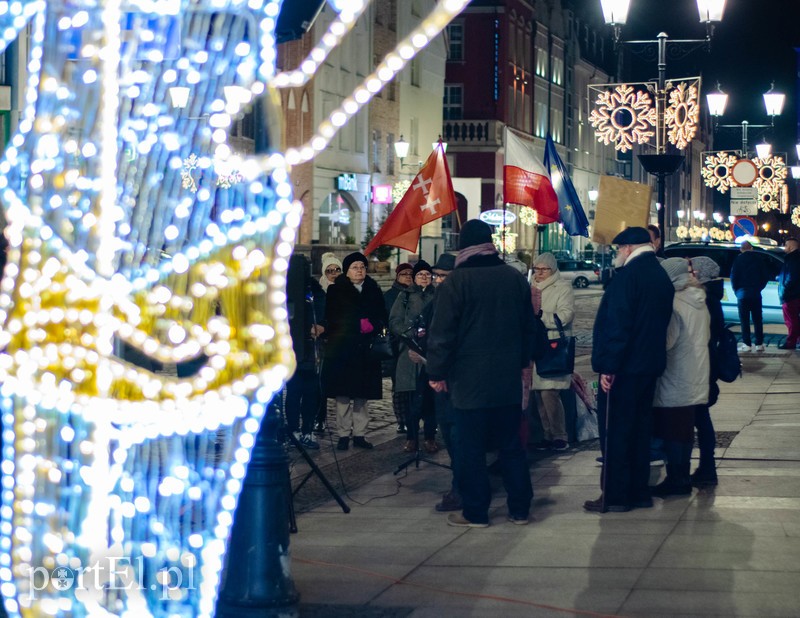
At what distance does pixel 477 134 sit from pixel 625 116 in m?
44.8

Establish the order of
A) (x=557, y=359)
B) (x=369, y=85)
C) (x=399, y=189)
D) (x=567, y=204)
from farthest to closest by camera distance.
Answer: (x=399, y=189) → (x=567, y=204) → (x=557, y=359) → (x=369, y=85)

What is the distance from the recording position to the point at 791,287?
2161 cm

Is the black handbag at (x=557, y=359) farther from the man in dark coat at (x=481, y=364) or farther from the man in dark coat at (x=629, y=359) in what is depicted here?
the man in dark coat at (x=481, y=364)

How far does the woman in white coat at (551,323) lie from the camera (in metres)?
11.5

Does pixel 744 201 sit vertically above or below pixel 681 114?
below

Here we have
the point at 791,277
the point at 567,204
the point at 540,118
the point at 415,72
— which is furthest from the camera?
the point at 540,118

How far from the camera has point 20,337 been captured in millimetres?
4871

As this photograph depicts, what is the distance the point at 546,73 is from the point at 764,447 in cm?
6682

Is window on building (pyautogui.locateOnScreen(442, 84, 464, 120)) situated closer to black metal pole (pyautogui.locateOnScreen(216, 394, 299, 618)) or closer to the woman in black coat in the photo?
the woman in black coat

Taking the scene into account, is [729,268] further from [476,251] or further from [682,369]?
[476,251]

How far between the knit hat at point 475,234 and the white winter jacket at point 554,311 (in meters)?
2.93

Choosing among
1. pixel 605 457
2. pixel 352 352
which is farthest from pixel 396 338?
pixel 605 457

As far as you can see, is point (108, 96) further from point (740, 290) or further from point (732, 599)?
point (740, 290)

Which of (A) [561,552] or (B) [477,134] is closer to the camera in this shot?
(A) [561,552]
